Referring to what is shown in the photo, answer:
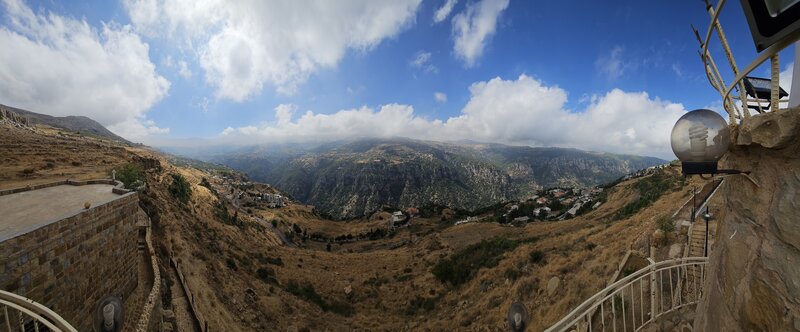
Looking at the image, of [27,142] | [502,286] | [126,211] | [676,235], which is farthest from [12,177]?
[676,235]

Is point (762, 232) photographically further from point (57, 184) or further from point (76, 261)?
point (57, 184)

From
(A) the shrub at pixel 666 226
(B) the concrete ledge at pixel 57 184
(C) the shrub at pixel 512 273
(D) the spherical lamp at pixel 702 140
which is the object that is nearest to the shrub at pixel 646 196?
(A) the shrub at pixel 666 226

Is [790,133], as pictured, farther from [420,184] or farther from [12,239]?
[420,184]

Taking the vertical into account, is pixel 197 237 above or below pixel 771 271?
below

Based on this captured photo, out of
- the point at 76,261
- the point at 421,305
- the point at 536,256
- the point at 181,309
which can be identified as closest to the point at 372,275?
the point at 421,305

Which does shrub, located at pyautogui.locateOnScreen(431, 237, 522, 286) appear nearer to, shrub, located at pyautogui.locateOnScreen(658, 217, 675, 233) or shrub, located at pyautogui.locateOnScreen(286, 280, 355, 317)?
shrub, located at pyautogui.locateOnScreen(286, 280, 355, 317)
